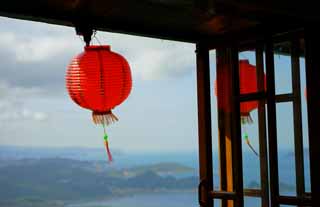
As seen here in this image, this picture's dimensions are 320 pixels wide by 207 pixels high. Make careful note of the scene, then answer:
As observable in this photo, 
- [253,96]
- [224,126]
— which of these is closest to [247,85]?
[253,96]

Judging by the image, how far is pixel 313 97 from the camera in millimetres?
2785

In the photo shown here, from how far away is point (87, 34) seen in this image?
285 cm

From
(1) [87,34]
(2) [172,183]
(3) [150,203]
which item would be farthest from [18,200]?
(1) [87,34]

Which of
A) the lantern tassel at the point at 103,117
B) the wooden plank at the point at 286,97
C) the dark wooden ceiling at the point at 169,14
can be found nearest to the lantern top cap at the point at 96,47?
the dark wooden ceiling at the point at 169,14

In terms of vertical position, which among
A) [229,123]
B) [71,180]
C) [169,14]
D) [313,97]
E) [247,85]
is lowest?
[71,180]

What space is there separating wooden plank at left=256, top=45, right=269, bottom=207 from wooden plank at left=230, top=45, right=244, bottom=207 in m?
0.14

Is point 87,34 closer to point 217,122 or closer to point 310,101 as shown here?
point 217,122

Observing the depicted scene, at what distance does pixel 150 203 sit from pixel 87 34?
1.74 meters

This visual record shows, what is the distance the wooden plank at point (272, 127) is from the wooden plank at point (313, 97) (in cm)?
21

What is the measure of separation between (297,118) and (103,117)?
1170 millimetres

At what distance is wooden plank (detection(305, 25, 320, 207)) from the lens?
2766mm

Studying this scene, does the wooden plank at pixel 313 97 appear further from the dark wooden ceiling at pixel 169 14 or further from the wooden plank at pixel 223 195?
the wooden plank at pixel 223 195

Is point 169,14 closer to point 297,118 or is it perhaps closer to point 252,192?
point 297,118

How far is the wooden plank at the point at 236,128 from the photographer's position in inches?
121
